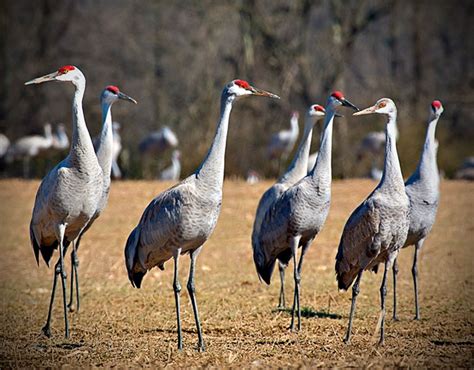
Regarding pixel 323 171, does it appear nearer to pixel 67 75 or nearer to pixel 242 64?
pixel 67 75

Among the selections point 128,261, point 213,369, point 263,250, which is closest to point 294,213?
point 263,250

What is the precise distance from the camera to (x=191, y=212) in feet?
19.3

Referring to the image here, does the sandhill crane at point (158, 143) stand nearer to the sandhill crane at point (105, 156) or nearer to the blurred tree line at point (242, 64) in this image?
the blurred tree line at point (242, 64)

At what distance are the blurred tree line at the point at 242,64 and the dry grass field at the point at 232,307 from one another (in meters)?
7.03

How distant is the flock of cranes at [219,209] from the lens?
5.98 m

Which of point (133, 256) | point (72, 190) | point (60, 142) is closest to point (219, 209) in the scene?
point (133, 256)

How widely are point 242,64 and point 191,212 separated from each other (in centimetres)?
1645

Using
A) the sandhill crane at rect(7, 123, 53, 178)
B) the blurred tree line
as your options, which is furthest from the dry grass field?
the blurred tree line

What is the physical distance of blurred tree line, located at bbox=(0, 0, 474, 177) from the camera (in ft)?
67.1

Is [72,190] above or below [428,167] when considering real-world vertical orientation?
below

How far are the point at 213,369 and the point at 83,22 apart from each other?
22269 mm

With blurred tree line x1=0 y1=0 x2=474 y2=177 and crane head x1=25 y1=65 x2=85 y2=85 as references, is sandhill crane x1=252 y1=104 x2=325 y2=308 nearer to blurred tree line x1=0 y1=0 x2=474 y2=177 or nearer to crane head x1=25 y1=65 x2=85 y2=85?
crane head x1=25 y1=65 x2=85 y2=85

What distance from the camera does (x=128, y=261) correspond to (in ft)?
21.6

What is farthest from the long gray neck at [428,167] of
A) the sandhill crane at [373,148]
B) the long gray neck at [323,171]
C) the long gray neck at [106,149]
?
the sandhill crane at [373,148]
